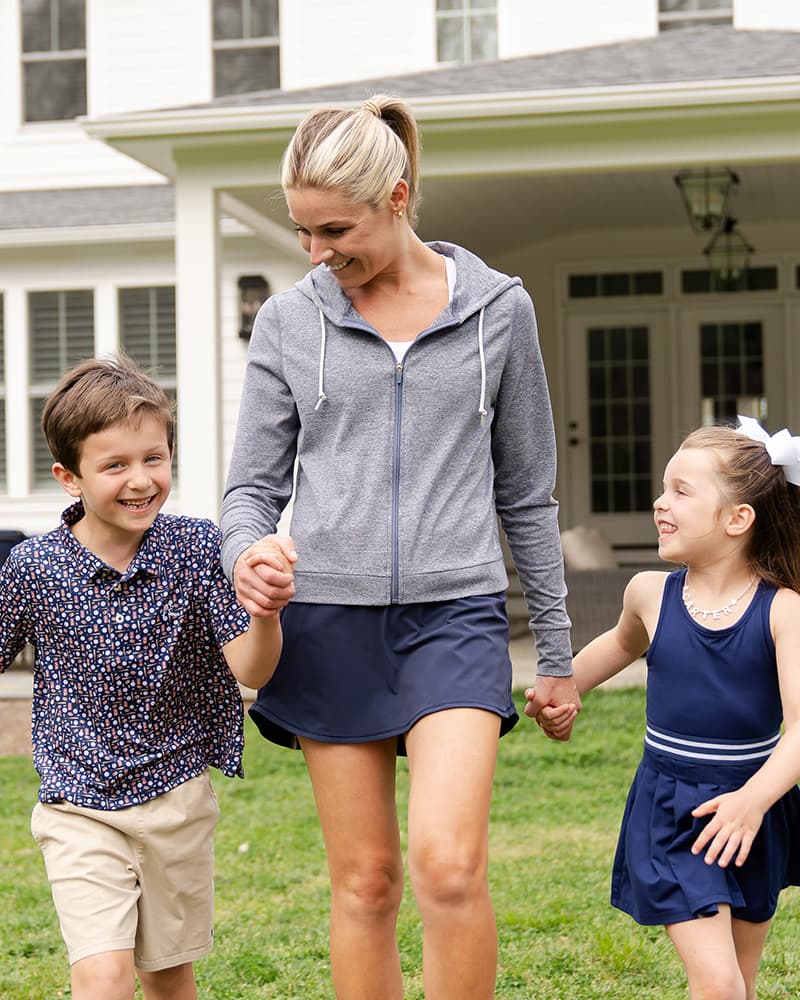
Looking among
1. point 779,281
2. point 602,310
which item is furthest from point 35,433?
point 779,281

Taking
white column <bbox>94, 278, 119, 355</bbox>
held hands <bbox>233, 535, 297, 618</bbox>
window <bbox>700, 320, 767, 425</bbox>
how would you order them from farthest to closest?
1. window <bbox>700, 320, 767, 425</bbox>
2. white column <bbox>94, 278, 119, 355</bbox>
3. held hands <bbox>233, 535, 297, 618</bbox>

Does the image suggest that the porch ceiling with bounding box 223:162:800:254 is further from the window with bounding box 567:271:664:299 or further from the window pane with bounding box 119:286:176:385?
the window pane with bounding box 119:286:176:385

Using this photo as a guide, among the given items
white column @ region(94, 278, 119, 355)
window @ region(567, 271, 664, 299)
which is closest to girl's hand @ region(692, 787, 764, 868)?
white column @ region(94, 278, 119, 355)

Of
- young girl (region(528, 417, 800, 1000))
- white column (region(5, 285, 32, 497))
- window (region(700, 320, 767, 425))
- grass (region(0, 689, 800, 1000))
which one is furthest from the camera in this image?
window (region(700, 320, 767, 425))

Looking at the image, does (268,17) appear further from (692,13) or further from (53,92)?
(692,13)

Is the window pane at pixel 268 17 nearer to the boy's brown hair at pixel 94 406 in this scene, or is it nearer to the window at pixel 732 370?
the window at pixel 732 370

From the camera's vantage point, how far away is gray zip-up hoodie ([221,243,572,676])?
2.75 metres

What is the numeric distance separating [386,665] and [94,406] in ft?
2.57

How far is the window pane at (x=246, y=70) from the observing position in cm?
1388

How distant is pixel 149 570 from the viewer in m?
2.85

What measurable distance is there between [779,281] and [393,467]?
1153 cm

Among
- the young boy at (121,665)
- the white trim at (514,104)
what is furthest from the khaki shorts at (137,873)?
the white trim at (514,104)

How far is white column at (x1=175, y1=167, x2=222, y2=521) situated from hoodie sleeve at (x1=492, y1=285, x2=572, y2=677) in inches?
223

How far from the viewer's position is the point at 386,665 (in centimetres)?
276
